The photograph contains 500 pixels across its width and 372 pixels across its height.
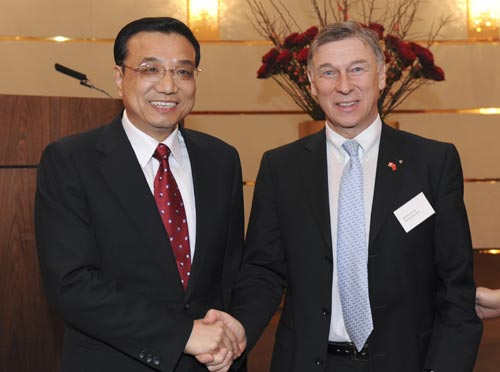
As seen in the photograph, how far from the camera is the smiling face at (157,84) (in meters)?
2.04

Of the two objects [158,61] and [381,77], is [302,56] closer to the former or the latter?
[381,77]

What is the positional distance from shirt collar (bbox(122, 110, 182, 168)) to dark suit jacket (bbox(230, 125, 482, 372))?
0.34 m

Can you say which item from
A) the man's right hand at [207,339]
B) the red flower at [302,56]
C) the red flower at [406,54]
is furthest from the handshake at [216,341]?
the red flower at [406,54]

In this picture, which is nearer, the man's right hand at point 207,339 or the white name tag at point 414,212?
the man's right hand at point 207,339

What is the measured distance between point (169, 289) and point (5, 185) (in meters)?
1.54

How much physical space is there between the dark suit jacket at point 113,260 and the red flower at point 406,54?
267cm

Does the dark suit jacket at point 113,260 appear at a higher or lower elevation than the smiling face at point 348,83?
lower

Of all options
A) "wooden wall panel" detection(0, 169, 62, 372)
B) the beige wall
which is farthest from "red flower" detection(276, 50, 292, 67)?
the beige wall

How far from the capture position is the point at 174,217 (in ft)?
6.58

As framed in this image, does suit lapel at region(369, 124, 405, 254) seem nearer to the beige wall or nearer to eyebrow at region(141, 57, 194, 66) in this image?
eyebrow at region(141, 57, 194, 66)

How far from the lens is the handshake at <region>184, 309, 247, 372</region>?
191 cm

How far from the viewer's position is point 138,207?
1964 millimetres

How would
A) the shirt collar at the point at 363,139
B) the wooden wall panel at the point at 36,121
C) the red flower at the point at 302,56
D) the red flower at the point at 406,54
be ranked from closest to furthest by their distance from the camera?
the shirt collar at the point at 363,139, the wooden wall panel at the point at 36,121, the red flower at the point at 302,56, the red flower at the point at 406,54

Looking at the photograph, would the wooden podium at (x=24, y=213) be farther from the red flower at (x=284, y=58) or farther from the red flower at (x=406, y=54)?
the red flower at (x=406, y=54)
